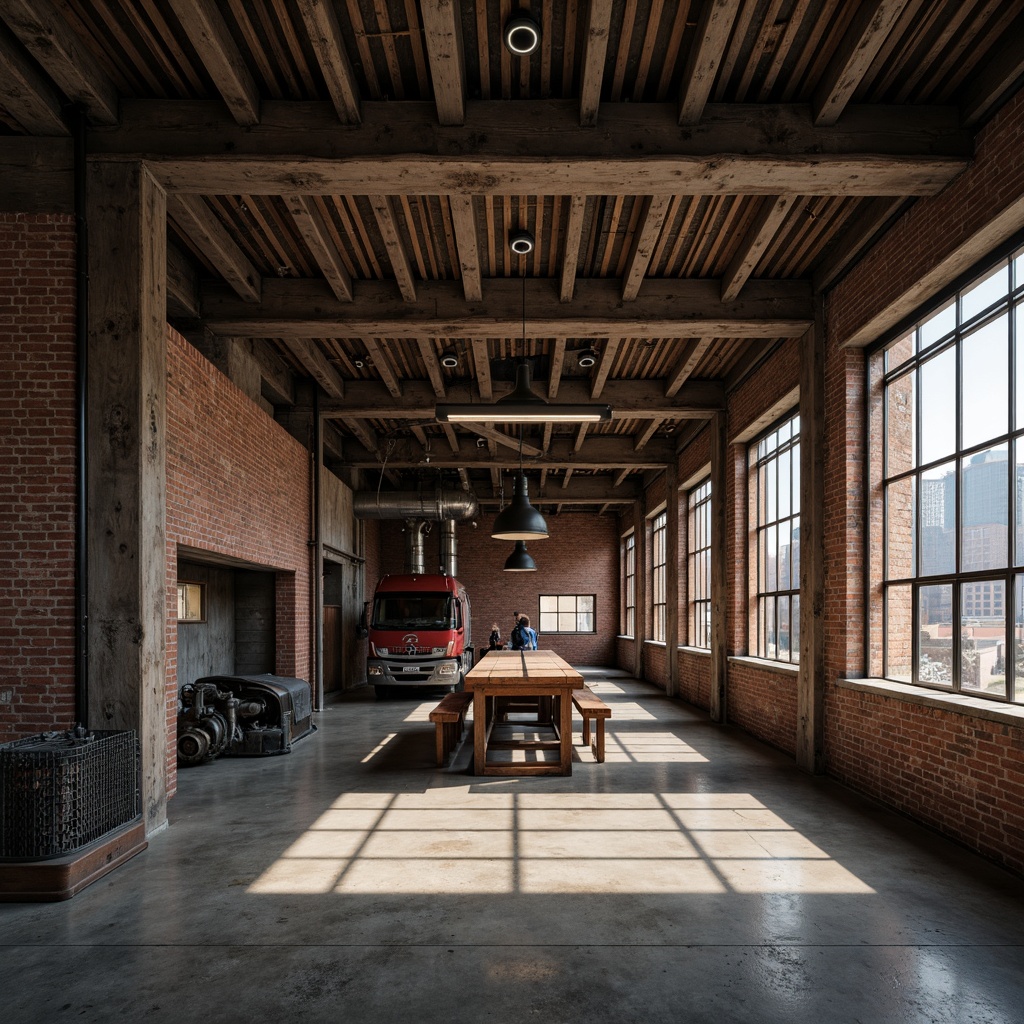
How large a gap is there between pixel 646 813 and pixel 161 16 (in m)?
5.69

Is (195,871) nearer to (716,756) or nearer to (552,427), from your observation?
(716,756)

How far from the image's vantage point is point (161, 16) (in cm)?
410

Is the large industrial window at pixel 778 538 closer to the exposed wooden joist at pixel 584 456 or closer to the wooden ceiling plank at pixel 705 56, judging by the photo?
the exposed wooden joist at pixel 584 456

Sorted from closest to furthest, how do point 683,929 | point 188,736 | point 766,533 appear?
point 683,929 < point 188,736 < point 766,533

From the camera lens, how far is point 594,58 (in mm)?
4309

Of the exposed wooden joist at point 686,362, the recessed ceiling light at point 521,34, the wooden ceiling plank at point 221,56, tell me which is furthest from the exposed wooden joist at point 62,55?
the exposed wooden joist at point 686,362

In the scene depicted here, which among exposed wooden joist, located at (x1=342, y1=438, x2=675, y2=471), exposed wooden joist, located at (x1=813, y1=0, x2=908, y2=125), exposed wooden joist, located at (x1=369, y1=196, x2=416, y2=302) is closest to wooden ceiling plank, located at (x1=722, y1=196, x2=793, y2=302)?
exposed wooden joist, located at (x1=813, y1=0, x2=908, y2=125)

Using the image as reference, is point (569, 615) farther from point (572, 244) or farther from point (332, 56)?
point (332, 56)

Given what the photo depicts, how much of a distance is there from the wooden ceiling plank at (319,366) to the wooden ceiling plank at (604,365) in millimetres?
3282

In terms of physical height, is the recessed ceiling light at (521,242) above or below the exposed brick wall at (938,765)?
above

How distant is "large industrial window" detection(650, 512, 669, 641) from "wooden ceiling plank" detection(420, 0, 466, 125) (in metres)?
11.9

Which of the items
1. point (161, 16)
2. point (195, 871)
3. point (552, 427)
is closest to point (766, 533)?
point (552, 427)

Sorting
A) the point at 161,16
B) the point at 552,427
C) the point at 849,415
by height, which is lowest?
the point at 849,415

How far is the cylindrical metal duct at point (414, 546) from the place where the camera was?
54.4 ft
